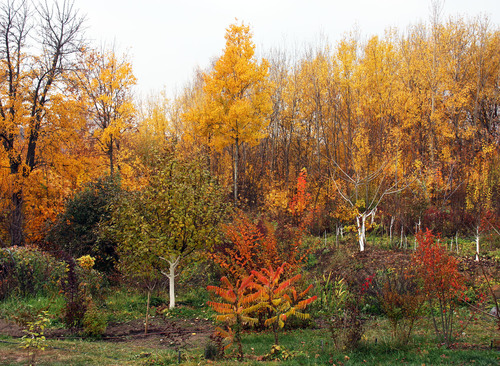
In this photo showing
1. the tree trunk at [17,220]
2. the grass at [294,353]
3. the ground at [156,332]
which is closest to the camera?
the grass at [294,353]

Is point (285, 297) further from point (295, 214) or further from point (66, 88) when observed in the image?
point (66, 88)

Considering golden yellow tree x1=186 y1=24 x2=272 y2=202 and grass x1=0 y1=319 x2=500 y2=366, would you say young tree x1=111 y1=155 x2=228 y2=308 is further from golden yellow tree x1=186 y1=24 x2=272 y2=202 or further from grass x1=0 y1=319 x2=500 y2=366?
golden yellow tree x1=186 y1=24 x2=272 y2=202

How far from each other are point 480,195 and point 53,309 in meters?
15.9

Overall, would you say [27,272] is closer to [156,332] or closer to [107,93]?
[156,332]

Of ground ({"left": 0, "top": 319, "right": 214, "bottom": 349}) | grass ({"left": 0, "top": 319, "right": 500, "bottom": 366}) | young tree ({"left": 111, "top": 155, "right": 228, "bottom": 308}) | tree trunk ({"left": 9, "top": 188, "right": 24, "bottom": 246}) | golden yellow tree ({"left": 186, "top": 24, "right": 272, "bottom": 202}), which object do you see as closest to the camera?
grass ({"left": 0, "top": 319, "right": 500, "bottom": 366})

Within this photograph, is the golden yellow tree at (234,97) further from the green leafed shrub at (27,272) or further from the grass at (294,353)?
the grass at (294,353)

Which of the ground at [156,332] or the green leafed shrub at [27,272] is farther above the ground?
the green leafed shrub at [27,272]

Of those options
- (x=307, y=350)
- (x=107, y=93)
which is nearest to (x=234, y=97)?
(x=107, y=93)

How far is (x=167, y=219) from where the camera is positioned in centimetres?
1018

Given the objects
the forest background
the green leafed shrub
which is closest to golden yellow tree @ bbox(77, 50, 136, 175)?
the forest background

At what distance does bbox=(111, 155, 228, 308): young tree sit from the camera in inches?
383

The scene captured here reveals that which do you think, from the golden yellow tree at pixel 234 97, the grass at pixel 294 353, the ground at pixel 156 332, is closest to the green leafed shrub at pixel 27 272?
the ground at pixel 156 332

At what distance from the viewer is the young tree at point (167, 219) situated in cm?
973

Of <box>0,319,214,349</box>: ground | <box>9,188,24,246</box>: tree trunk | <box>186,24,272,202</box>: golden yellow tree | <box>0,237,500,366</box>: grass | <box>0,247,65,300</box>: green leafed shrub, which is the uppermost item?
<box>186,24,272,202</box>: golden yellow tree
